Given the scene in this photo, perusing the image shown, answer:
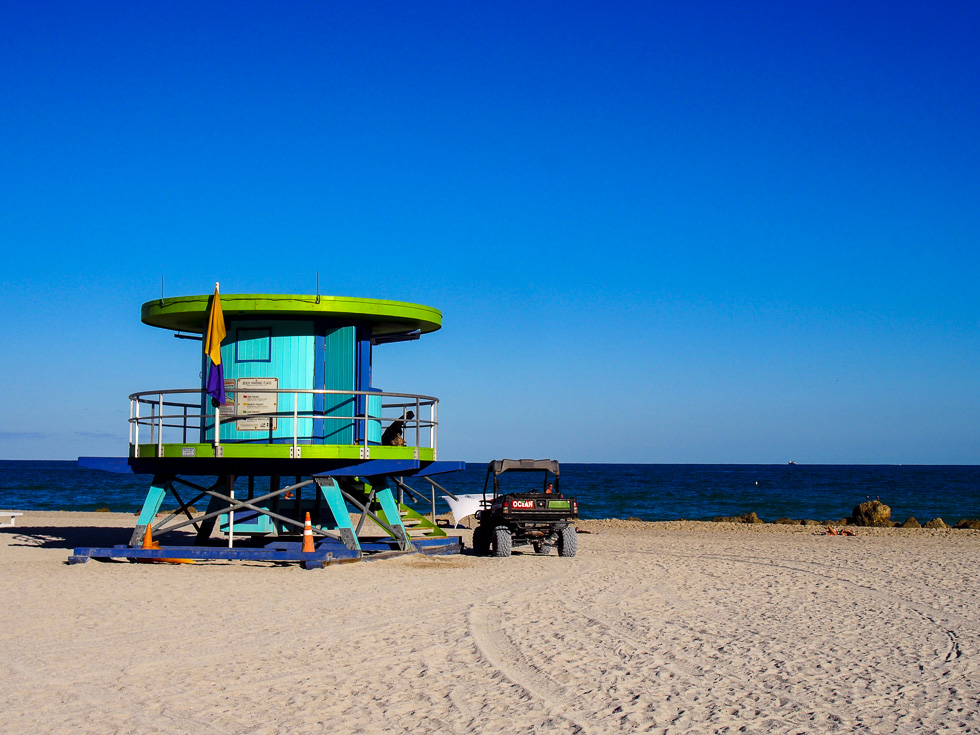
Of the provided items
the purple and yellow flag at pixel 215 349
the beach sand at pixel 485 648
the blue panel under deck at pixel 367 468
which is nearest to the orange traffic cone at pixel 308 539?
the beach sand at pixel 485 648

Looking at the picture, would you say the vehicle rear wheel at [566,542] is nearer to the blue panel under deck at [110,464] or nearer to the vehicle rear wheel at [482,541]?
the vehicle rear wheel at [482,541]

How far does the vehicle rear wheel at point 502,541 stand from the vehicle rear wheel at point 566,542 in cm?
110

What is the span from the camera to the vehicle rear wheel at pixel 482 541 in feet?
65.2

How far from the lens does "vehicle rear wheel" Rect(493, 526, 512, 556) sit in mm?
19047

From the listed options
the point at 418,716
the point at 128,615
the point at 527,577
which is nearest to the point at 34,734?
the point at 418,716

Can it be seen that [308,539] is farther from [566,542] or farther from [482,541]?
[566,542]

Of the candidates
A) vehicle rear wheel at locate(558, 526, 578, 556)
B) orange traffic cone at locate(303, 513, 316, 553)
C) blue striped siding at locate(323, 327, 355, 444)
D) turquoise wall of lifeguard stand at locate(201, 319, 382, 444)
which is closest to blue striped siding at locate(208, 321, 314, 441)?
turquoise wall of lifeguard stand at locate(201, 319, 382, 444)

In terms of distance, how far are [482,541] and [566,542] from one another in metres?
1.78

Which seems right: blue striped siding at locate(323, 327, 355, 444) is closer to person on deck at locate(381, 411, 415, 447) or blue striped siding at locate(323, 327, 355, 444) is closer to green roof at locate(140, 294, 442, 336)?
green roof at locate(140, 294, 442, 336)

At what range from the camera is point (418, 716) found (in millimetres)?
7391

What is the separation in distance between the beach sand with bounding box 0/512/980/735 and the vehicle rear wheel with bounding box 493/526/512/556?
127 centimetres

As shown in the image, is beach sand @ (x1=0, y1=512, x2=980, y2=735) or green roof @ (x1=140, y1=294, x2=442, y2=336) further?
green roof @ (x1=140, y1=294, x2=442, y2=336)

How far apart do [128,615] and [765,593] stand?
8870mm

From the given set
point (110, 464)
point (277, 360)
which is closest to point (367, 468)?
point (277, 360)
